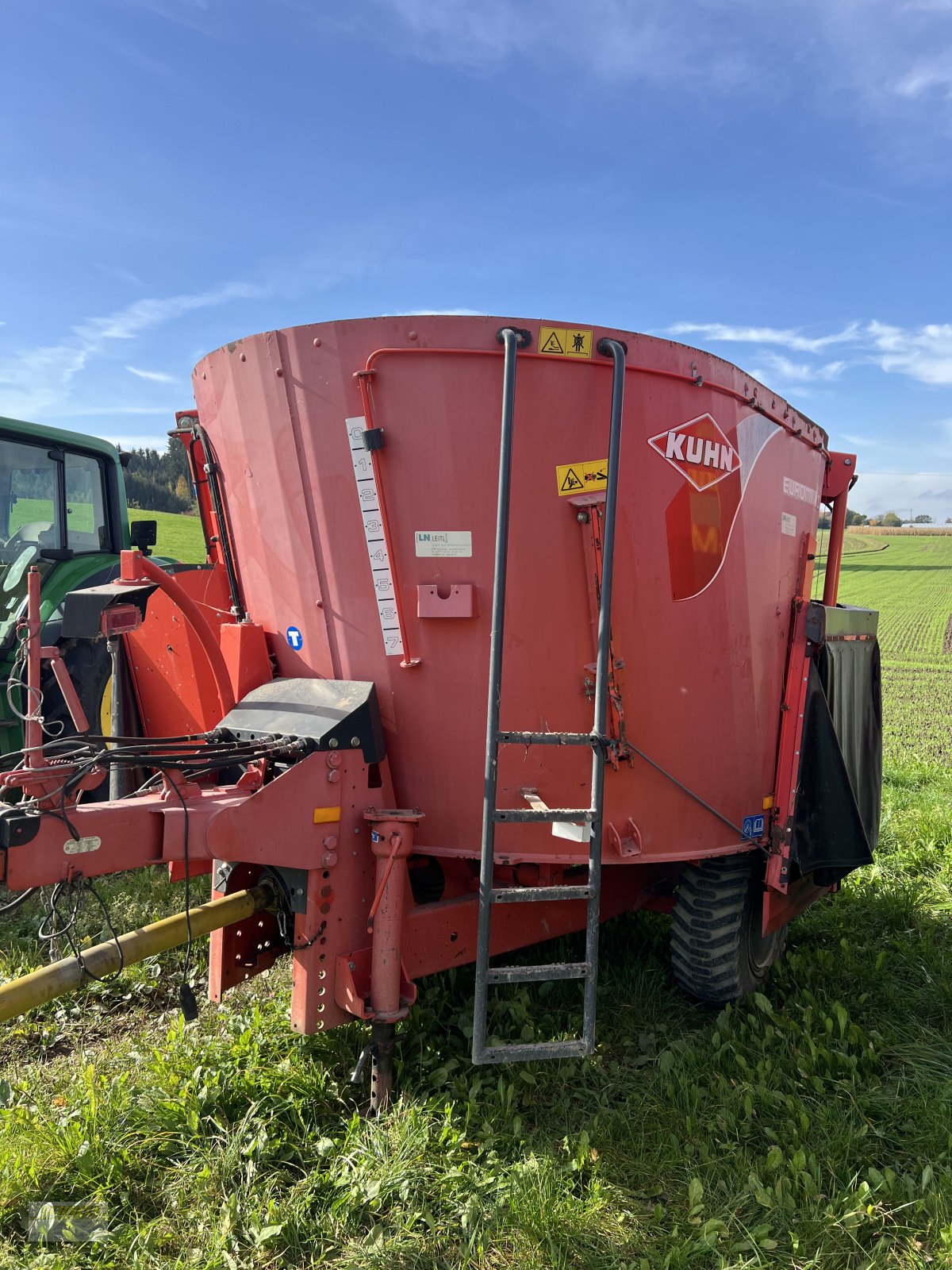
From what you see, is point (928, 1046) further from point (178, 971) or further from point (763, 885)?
point (178, 971)

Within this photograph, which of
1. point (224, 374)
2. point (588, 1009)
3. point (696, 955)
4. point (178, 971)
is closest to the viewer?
point (588, 1009)

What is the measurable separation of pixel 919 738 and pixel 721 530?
8.28 metres

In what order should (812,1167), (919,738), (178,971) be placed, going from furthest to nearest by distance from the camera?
1. (919,738)
2. (178,971)
3. (812,1167)

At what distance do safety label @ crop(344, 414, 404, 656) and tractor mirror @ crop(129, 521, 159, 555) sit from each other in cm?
329

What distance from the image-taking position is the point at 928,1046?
3434 mm

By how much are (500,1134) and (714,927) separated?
1.25m

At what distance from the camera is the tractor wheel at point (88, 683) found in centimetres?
503

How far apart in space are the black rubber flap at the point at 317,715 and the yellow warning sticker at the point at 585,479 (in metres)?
1.00

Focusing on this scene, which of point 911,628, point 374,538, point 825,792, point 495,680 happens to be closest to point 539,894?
point 495,680

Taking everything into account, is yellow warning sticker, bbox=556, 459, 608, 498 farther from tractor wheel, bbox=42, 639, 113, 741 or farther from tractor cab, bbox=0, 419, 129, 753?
tractor cab, bbox=0, 419, 129, 753

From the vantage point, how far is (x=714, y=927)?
357 centimetres

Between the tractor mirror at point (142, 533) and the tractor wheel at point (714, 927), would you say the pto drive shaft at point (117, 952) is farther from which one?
the tractor mirror at point (142, 533)

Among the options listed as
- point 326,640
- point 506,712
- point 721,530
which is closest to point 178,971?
point 326,640

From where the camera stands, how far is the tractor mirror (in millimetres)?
5879
